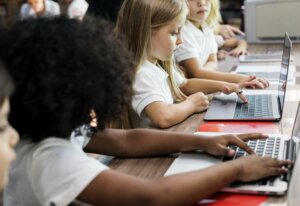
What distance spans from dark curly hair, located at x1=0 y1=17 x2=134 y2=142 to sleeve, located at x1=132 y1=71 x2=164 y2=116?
1.74 feet

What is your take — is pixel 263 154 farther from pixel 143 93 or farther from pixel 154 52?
pixel 154 52

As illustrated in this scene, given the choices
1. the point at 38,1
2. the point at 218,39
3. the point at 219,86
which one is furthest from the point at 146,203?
the point at 38,1

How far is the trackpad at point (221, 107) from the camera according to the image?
1.51 meters

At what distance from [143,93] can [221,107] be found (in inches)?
11.6

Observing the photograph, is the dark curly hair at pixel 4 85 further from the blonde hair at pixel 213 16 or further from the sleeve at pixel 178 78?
the blonde hair at pixel 213 16

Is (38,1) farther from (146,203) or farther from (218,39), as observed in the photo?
(146,203)

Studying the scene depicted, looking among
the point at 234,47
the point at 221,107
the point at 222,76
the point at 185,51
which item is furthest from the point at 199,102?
the point at 234,47

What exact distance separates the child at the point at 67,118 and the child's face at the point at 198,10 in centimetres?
139

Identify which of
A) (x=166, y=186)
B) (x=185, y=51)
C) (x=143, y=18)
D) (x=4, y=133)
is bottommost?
(x=185, y=51)

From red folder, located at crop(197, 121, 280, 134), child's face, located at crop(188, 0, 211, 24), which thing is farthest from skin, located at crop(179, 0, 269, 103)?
red folder, located at crop(197, 121, 280, 134)

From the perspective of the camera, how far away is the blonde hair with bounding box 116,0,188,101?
1562mm

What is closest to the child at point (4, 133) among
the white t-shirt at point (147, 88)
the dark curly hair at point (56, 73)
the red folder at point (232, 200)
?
the dark curly hair at point (56, 73)

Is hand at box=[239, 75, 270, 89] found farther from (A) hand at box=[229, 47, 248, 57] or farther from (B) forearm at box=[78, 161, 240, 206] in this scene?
(B) forearm at box=[78, 161, 240, 206]

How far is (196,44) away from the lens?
230 centimetres
